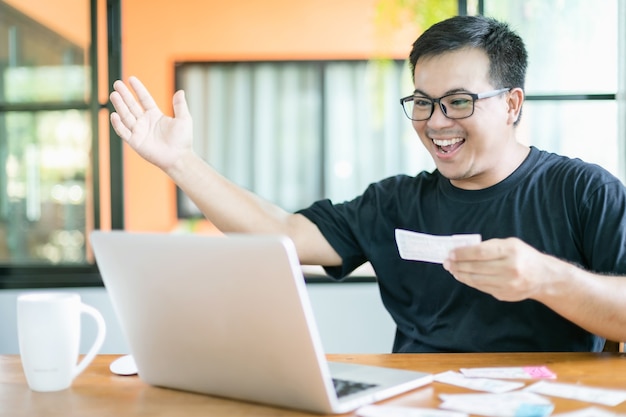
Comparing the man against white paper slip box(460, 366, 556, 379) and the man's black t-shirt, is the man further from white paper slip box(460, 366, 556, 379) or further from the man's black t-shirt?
white paper slip box(460, 366, 556, 379)

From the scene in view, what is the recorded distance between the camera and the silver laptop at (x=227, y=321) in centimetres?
97

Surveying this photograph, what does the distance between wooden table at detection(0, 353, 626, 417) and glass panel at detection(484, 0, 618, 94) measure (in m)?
2.20

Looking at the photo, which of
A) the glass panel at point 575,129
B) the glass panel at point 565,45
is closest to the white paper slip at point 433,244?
the glass panel at point 575,129

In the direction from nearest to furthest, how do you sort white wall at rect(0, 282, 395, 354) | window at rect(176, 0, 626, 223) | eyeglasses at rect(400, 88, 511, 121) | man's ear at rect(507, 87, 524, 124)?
1. eyeglasses at rect(400, 88, 511, 121)
2. man's ear at rect(507, 87, 524, 124)
3. white wall at rect(0, 282, 395, 354)
4. window at rect(176, 0, 626, 223)

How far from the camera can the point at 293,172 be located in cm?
712

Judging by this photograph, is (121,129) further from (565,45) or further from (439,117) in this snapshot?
(565,45)

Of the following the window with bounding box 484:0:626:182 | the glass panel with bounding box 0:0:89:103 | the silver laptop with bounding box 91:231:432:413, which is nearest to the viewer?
the silver laptop with bounding box 91:231:432:413

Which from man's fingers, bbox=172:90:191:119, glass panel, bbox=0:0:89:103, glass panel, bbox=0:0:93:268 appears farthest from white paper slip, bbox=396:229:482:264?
glass panel, bbox=0:0:89:103

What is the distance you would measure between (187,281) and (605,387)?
2.16 ft

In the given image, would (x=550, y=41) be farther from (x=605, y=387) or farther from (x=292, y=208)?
(x=292, y=208)

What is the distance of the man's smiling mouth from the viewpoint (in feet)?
5.90

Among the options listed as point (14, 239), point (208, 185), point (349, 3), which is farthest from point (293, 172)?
point (208, 185)

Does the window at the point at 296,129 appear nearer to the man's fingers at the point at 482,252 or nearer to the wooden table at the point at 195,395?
the wooden table at the point at 195,395

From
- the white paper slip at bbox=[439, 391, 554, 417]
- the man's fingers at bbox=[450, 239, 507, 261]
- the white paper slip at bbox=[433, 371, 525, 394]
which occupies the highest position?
the man's fingers at bbox=[450, 239, 507, 261]
